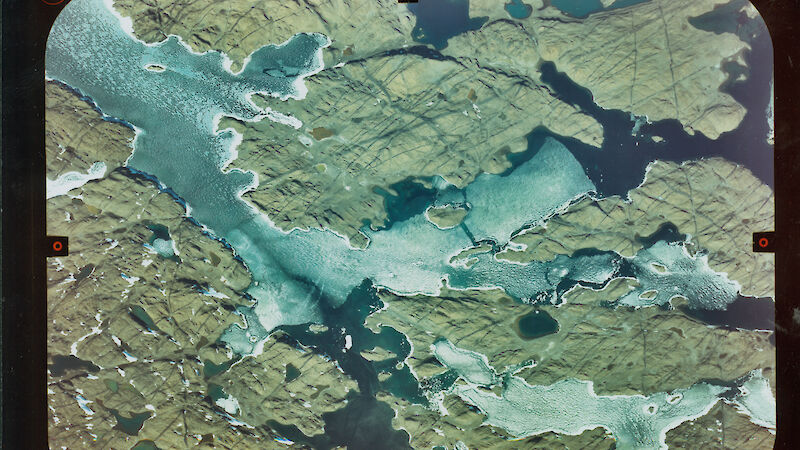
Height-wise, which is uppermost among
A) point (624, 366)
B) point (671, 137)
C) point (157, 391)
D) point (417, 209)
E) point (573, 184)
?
point (671, 137)

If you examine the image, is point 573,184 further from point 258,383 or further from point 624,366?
point 258,383

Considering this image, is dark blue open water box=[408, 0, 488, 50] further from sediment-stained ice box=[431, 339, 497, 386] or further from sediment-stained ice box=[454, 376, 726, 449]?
sediment-stained ice box=[454, 376, 726, 449]

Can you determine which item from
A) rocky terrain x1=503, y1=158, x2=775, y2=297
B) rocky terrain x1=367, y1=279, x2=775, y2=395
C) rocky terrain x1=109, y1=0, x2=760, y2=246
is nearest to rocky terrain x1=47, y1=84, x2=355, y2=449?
rocky terrain x1=109, y1=0, x2=760, y2=246

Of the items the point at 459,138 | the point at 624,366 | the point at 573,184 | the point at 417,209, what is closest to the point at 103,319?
the point at 417,209

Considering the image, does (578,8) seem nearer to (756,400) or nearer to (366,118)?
(366,118)

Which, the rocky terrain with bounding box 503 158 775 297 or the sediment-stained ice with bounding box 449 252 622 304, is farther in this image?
the sediment-stained ice with bounding box 449 252 622 304

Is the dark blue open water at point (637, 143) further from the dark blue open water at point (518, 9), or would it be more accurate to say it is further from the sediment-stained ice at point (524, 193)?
the dark blue open water at point (518, 9)

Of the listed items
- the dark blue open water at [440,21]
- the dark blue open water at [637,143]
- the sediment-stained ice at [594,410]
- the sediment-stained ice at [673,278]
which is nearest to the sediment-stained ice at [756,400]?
the sediment-stained ice at [594,410]

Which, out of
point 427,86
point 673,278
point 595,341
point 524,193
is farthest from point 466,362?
point 427,86
